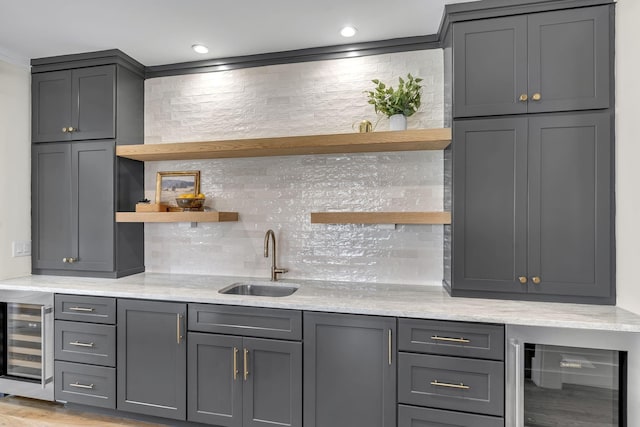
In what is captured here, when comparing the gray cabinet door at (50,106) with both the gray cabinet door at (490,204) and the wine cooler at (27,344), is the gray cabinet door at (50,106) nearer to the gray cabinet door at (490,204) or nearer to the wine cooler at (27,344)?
the wine cooler at (27,344)

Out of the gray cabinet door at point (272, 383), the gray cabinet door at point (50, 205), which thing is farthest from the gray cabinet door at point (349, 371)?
the gray cabinet door at point (50, 205)

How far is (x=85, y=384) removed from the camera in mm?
2514

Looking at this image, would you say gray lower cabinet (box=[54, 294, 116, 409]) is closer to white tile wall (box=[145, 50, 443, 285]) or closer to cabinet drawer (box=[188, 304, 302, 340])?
cabinet drawer (box=[188, 304, 302, 340])

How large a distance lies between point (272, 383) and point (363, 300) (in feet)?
2.41

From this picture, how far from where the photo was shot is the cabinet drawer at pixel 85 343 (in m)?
2.45

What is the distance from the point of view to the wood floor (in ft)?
8.09

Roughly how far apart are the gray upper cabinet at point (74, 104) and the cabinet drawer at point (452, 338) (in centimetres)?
267

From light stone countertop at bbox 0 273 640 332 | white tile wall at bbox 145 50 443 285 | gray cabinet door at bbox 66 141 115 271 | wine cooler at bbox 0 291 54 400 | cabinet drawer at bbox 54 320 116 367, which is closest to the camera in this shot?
light stone countertop at bbox 0 273 640 332

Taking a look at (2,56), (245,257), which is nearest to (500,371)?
(245,257)

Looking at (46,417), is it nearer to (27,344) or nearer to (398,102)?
(27,344)

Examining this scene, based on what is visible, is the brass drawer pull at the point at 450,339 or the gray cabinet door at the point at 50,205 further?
the gray cabinet door at the point at 50,205

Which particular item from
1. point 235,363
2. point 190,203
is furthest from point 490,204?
point 190,203

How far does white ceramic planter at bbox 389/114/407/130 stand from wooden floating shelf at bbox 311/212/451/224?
23.3 inches

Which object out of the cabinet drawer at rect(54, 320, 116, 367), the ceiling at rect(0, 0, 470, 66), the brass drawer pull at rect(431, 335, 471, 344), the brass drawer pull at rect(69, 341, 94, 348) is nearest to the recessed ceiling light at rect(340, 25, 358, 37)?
the ceiling at rect(0, 0, 470, 66)
